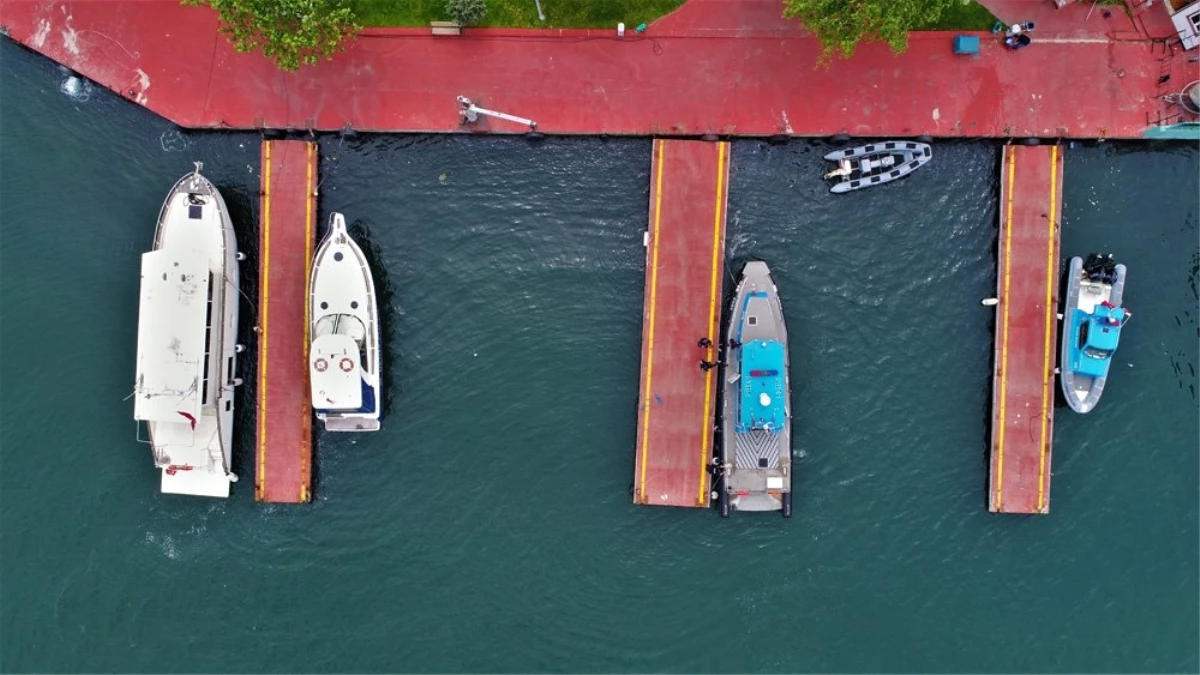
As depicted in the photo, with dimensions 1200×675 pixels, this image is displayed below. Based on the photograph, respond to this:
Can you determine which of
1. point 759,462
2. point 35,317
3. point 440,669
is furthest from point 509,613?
point 35,317

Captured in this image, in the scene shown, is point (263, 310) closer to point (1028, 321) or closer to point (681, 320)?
point (681, 320)

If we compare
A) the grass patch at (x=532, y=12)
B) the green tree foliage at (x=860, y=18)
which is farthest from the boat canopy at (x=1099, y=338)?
the grass patch at (x=532, y=12)

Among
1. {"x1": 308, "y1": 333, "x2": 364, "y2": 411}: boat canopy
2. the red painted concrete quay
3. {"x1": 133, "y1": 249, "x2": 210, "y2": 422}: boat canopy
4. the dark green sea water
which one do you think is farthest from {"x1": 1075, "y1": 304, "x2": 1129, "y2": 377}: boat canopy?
{"x1": 133, "y1": 249, "x2": 210, "y2": 422}: boat canopy

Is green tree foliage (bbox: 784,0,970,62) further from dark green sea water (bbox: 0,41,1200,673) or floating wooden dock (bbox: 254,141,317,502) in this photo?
floating wooden dock (bbox: 254,141,317,502)

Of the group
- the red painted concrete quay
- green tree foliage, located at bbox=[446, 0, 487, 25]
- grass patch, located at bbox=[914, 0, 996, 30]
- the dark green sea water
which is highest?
grass patch, located at bbox=[914, 0, 996, 30]

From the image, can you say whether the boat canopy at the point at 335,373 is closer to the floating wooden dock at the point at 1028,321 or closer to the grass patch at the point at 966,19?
the floating wooden dock at the point at 1028,321

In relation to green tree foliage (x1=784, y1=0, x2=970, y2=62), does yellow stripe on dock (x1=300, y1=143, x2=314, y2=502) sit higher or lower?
lower
